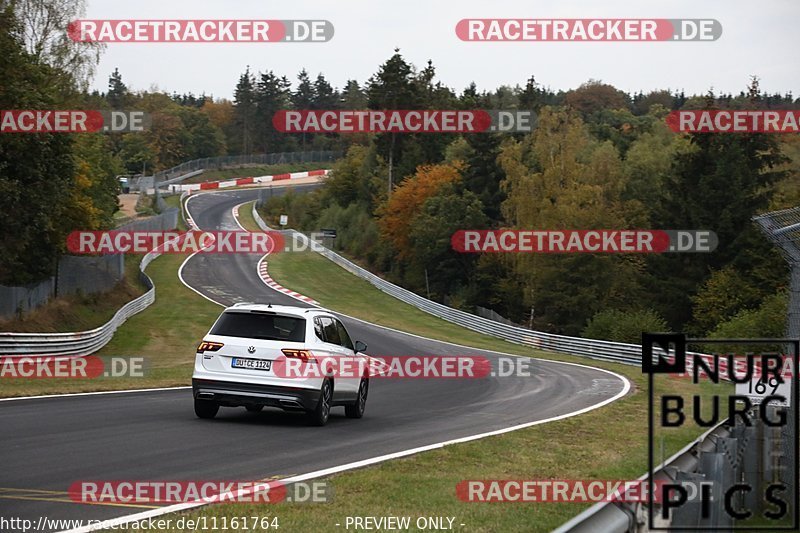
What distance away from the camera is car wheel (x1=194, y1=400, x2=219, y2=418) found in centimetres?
1491

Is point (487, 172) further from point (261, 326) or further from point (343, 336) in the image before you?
point (261, 326)

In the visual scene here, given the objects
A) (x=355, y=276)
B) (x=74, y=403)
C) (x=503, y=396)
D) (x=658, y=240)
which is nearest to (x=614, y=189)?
(x=658, y=240)

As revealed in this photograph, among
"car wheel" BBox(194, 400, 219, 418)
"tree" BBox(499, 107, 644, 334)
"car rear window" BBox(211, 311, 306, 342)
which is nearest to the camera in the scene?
"car rear window" BBox(211, 311, 306, 342)

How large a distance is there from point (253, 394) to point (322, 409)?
114 centimetres

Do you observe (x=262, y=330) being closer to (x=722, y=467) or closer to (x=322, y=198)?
(x=722, y=467)

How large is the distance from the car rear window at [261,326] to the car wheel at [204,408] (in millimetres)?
1114

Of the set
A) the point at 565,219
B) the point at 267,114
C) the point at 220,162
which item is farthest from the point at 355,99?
the point at 565,219

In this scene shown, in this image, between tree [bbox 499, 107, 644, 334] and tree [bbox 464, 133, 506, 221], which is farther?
tree [bbox 464, 133, 506, 221]
